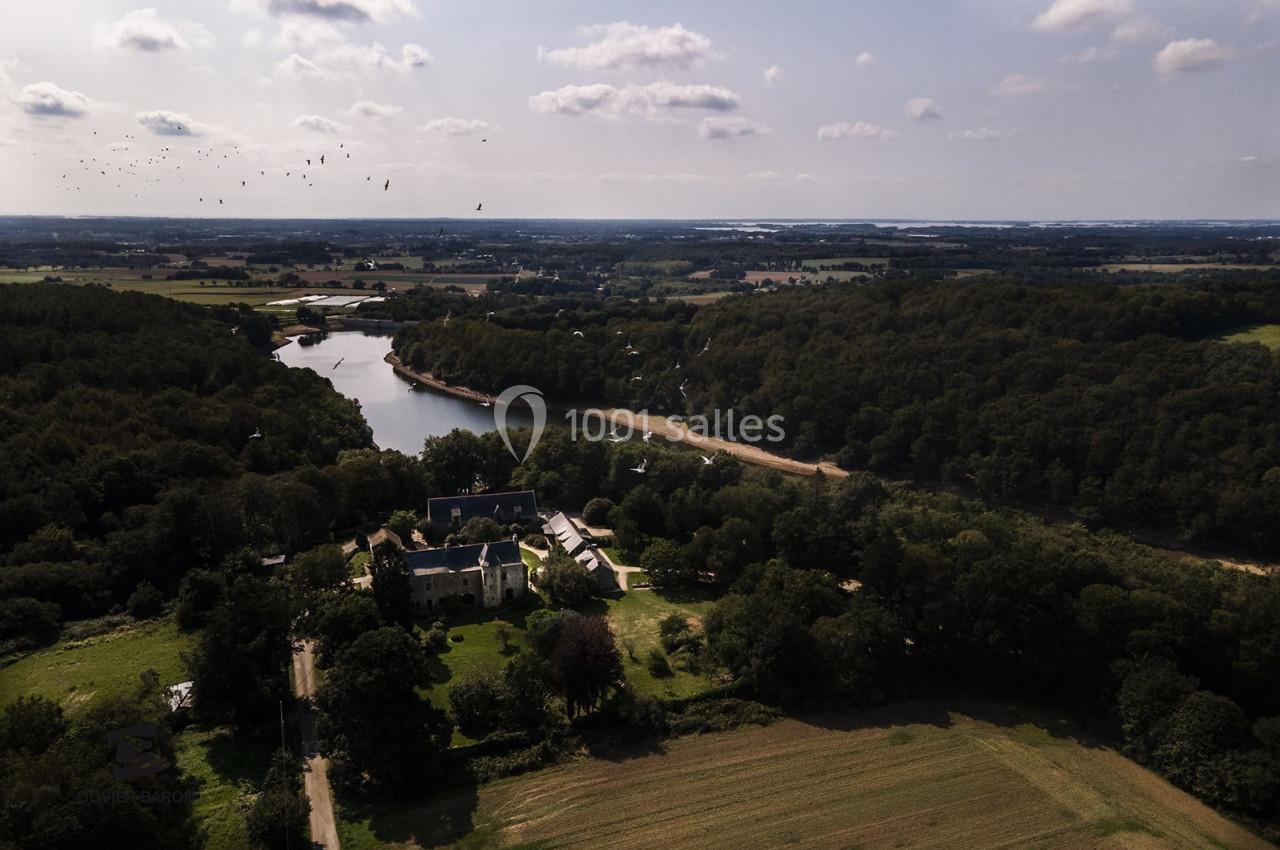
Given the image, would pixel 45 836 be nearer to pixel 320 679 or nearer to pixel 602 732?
pixel 320 679

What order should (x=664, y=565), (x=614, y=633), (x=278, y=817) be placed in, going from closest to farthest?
(x=278, y=817) → (x=614, y=633) → (x=664, y=565)

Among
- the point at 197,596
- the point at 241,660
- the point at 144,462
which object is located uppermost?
the point at 144,462

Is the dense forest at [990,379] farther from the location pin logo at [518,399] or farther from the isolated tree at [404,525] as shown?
the isolated tree at [404,525]

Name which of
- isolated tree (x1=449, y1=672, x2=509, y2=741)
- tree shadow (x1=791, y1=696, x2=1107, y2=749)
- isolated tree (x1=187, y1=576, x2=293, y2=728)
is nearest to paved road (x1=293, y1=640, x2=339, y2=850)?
isolated tree (x1=187, y1=576, x2=293, y2=728)

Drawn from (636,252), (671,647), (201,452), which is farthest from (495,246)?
(671,647)

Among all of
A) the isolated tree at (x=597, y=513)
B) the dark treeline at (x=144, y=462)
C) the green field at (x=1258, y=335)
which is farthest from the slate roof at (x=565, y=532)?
the green field at (x=1258, y=335)

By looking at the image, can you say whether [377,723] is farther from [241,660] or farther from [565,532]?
[565,532]

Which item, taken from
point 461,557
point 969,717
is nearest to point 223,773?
point 461,557
